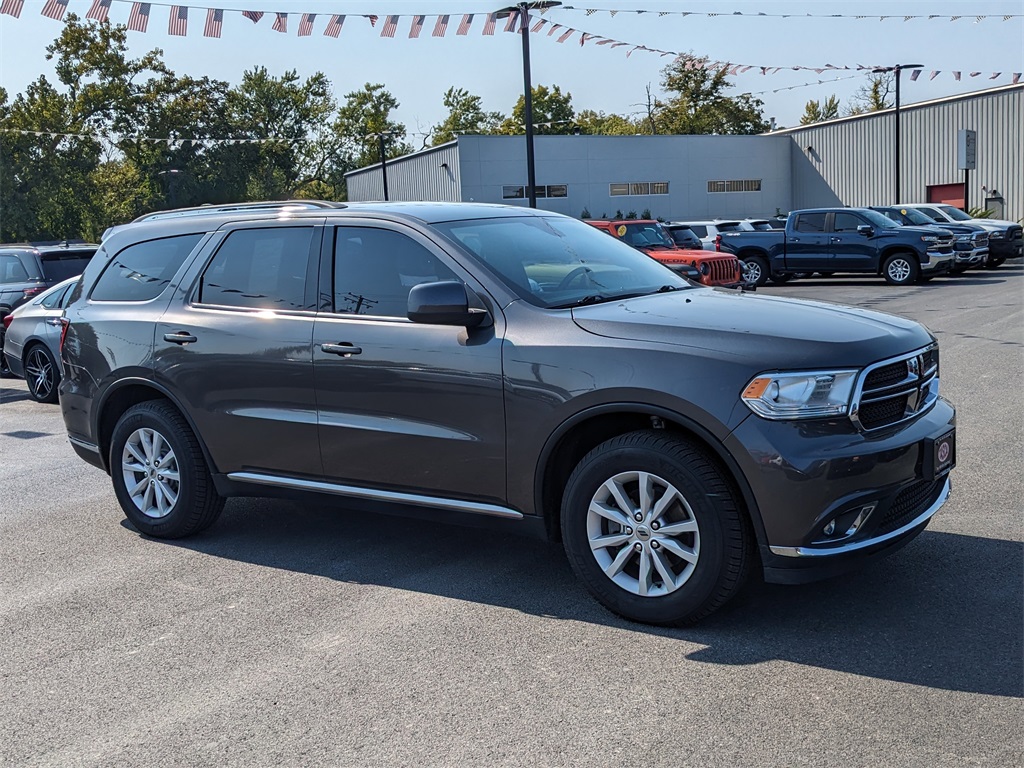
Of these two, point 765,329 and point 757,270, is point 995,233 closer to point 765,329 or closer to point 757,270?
point 757,270

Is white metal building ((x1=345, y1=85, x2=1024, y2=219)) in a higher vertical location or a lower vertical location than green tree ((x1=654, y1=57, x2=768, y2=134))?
lower

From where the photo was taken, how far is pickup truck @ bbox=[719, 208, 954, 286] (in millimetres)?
23609

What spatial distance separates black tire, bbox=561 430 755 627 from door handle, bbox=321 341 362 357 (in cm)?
130

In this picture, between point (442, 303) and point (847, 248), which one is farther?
point (847, 248)

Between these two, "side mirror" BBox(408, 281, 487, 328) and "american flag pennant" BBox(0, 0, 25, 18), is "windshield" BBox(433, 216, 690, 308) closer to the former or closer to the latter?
"side mirror" BBox(408, 281, 487, 328)

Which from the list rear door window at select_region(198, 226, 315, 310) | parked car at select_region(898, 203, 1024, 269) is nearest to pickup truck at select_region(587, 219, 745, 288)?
parked car at select_region(898, 203, 1024, 269)

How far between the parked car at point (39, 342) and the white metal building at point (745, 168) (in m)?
33.3

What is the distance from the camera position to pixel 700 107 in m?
86.4

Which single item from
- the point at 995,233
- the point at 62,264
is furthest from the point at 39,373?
the point at 995,233

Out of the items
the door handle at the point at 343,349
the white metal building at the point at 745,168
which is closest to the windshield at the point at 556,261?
the door handle at the point at 343,349

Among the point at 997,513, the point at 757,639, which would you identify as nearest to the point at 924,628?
the point at 757,639

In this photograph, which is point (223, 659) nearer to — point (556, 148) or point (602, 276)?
point (602, 276)

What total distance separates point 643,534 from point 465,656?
34.4 inches

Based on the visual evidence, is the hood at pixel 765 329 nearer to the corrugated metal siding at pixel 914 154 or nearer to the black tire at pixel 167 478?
the black tire at pixel 167 478
